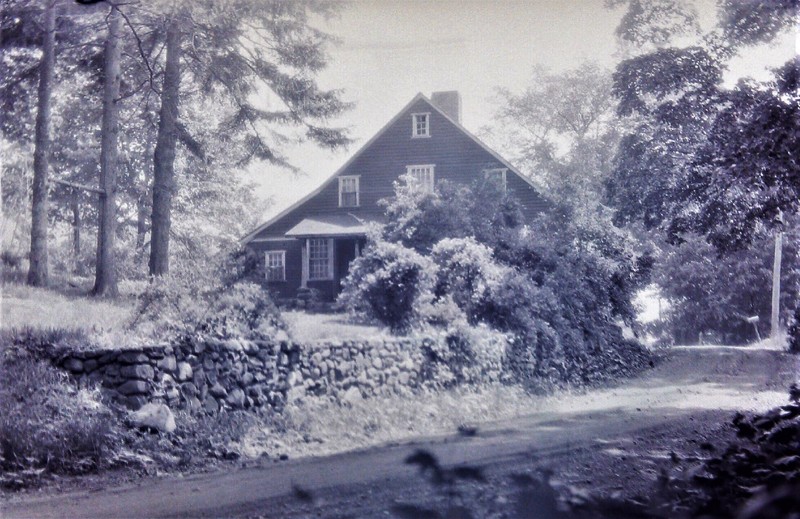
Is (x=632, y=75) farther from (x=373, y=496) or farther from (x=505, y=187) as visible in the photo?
(x=373, y=496)

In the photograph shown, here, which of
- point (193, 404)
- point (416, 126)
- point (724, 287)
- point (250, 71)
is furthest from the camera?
point (416, 126)

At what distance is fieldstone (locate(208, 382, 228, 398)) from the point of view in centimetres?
652

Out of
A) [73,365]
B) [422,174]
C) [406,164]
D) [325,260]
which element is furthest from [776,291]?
[325,260]

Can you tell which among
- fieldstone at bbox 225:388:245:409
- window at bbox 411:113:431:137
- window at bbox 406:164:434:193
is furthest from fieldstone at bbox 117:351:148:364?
window at bbox 406:164:434:193

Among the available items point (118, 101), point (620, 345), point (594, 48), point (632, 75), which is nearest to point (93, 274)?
point (118, 101)

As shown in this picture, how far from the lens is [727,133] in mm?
6574

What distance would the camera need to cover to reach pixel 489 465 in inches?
193

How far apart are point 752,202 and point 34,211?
28.4 ft

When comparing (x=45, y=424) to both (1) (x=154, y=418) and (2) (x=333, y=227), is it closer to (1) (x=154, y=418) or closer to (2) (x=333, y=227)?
(1) (x=154, y=418)

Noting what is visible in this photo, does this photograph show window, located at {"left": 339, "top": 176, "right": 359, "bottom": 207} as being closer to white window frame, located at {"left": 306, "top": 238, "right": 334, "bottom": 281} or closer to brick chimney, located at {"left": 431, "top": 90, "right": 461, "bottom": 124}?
white window frame, located at {"left": 306, "top": 238, "right": 334, "bottom": 281}

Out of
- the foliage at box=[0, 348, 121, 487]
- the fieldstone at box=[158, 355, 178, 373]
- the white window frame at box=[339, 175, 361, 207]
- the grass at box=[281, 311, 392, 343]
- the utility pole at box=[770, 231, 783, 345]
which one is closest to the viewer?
the foliage at box=[0, 348, 121, 487]

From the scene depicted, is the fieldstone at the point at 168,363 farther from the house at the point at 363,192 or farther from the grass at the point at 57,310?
the house at the point at 363,192

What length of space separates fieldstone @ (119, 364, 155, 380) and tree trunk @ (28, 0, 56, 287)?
209 centimetres

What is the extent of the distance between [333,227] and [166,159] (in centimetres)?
501
